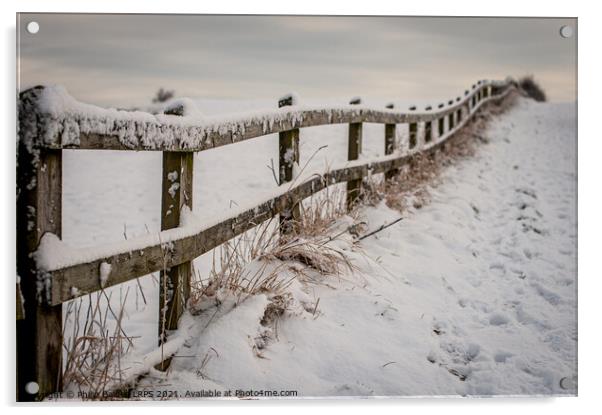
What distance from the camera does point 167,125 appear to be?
2193mm

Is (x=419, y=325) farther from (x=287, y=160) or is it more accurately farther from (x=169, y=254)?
(x=169, y=254)

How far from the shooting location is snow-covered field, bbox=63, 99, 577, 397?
8.31ft

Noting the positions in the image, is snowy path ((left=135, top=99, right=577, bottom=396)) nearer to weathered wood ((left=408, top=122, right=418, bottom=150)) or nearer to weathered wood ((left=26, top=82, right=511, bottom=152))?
weathered wood ((left=26, top=82, right=511, bottom=152))

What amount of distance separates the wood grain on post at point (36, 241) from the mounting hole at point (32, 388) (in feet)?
0.27

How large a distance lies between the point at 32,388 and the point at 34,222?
0.66 m

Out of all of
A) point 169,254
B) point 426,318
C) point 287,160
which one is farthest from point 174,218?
point 426,318

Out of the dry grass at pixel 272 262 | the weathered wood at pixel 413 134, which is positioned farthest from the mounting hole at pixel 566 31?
the weathered wood at pixel 413 134

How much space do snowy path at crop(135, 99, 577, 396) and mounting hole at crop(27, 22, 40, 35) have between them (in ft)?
5.29

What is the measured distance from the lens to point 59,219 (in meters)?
1.84

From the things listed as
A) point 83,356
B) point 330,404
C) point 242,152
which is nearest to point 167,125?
point 83,356

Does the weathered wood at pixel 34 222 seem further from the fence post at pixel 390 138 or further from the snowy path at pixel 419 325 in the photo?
the fence post at pixel 390 138

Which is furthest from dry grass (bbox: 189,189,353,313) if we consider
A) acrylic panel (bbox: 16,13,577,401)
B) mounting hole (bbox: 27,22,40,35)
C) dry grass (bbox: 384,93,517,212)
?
mounting hole (bbox: 27,22,40,35)

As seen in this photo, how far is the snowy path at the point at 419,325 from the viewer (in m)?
2.52
